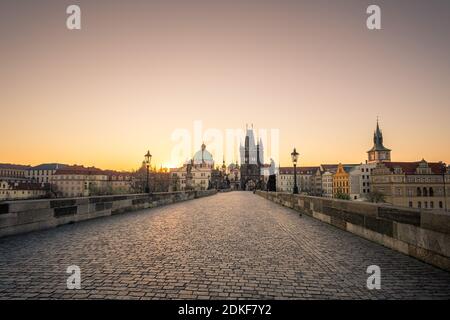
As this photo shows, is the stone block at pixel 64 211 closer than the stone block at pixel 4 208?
No

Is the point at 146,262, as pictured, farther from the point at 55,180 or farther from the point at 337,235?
the point at 55,180

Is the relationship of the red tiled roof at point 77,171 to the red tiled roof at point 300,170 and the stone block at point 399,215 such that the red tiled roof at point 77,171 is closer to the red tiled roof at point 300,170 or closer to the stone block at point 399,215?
the red tiled roof at point 300,170

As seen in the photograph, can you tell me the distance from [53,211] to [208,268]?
662 cm

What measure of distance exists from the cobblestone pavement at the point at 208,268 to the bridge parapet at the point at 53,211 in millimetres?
588

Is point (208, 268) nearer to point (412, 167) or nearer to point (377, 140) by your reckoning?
point (412, 167)

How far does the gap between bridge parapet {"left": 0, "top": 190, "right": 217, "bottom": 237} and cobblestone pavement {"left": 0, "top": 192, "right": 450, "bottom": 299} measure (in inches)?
23.2

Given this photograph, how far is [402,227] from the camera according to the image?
18.2ft

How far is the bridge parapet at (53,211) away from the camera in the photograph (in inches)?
279

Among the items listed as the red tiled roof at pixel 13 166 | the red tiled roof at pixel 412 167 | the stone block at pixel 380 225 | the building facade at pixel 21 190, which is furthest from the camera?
the red tiled roof at pixel 13 166

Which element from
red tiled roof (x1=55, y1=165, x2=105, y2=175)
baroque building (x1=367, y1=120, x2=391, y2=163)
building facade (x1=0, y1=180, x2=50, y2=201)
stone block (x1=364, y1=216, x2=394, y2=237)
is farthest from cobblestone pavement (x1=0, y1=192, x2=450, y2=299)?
red tiled roof (x1=55, y1=165, x2=105, y2=175)

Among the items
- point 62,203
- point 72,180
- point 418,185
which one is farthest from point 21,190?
point 418,185

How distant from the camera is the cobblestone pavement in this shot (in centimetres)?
349

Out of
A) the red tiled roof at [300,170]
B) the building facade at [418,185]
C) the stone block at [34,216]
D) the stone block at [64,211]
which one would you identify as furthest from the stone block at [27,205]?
the red tiled roof at [300,170]

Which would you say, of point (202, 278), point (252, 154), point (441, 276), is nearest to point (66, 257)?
point (202, 278)
